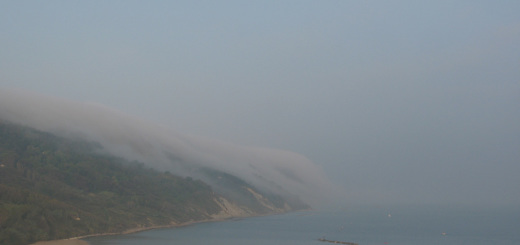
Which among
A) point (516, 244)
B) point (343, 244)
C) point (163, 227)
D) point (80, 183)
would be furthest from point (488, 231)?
point (80, 183)

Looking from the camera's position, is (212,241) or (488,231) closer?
(212,241)

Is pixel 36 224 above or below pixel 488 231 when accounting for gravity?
below

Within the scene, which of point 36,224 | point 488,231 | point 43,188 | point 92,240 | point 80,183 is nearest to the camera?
point 36,224

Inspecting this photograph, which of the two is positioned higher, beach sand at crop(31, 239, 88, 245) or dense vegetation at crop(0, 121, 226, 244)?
dense vegetation at crop(0, 121, 226, 244)

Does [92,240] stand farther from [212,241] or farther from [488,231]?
[488,231]

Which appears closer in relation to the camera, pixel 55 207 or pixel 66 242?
pixel 66 242

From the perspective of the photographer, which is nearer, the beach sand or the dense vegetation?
the dense vegetation

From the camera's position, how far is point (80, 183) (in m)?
194

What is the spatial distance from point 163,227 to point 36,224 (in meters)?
69.2

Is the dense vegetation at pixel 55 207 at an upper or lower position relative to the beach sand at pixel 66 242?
upper

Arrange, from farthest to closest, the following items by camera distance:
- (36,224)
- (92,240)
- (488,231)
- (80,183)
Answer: (80,183), (488,231), (92,240), (36,224)

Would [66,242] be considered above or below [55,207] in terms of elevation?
below

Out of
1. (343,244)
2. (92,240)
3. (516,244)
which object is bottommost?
(92,240)

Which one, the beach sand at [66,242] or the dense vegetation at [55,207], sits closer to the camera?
the dense vegetation at [55,207]
